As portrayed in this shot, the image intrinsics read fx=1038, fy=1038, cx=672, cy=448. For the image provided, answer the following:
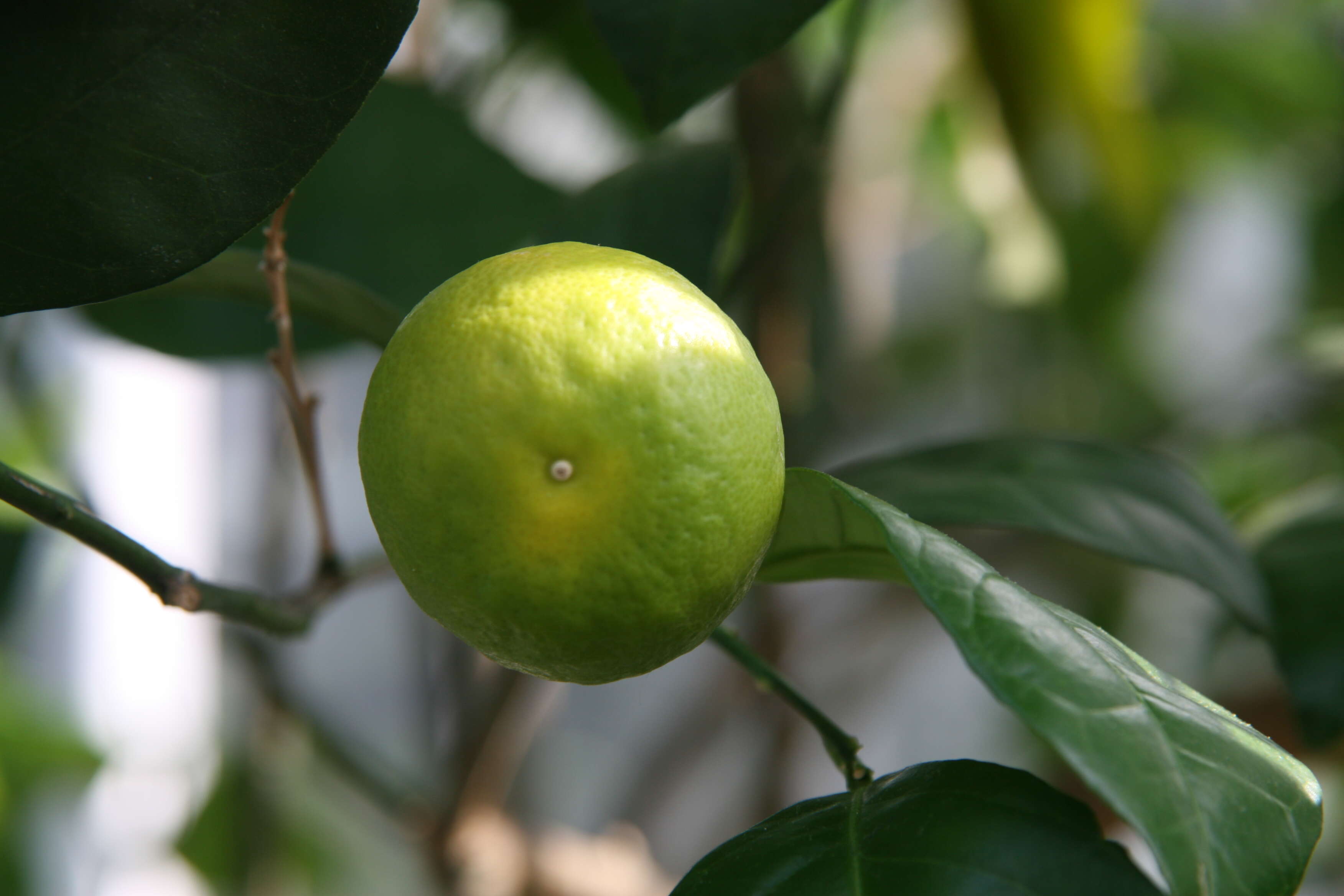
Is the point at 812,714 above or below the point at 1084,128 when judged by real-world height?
below

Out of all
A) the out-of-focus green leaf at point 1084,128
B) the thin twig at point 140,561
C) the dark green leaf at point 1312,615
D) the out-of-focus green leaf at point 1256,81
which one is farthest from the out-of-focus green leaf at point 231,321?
the out-of-focus green leaf at point 1256,81

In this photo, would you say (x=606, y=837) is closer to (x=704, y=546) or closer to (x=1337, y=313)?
(x=704, y=546)

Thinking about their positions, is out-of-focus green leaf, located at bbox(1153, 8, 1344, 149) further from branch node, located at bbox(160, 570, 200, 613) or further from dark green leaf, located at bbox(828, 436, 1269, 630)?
branch node, located at bbox(160, 570, 200, 613)

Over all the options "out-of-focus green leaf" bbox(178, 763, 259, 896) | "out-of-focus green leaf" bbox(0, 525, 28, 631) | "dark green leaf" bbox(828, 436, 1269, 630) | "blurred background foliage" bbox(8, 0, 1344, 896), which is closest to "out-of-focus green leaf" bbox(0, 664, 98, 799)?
"blurred background foliage" bbox(8, 0, 1344, 896)

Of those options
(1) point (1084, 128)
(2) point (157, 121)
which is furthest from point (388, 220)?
(1) point (1084, 128)

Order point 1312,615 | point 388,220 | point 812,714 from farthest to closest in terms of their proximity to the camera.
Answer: point 388,220
point 1312,615
point 812,714

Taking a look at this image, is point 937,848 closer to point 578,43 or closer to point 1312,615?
point 1312,615
